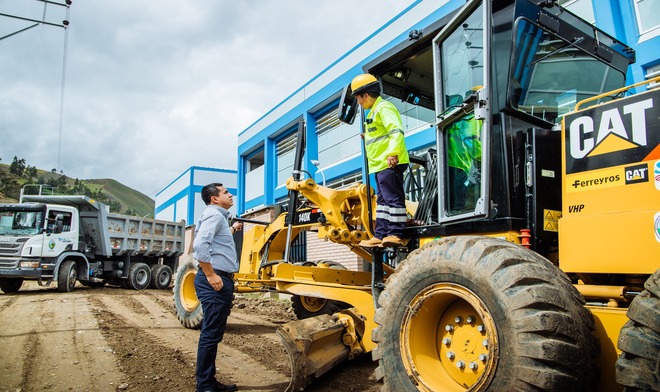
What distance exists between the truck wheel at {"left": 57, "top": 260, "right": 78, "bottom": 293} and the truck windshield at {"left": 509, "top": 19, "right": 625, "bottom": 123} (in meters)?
13.7

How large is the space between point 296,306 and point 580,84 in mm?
4774

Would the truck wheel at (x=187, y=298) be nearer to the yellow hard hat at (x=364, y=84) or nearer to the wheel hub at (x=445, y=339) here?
the yellow hard hat at (x=364, y=84)

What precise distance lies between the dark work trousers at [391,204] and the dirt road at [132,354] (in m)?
1.40

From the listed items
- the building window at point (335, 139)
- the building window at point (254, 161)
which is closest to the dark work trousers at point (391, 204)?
the building window at point (335, 139)

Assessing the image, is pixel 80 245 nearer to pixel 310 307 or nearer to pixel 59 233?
pixel 59 233

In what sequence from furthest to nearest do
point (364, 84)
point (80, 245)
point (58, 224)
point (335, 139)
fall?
point (335, 139), point (80, 245), point (58, 224), point (364, 84)

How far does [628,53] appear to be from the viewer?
427 centimetres

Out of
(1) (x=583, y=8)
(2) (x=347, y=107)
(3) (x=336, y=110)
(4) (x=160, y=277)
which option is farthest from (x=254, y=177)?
(2) (x=347, y=107)

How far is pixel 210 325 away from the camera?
3.86 meters

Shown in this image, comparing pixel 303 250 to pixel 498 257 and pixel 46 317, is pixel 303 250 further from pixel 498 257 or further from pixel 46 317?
pixel 498 257

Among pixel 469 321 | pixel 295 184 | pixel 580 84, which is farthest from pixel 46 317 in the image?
pixel 580 84

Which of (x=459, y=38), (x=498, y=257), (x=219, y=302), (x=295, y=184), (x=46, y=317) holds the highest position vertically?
(x=459, y=38)

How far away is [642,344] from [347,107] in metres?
3.41

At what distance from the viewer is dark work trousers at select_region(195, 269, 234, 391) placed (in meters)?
3.79
